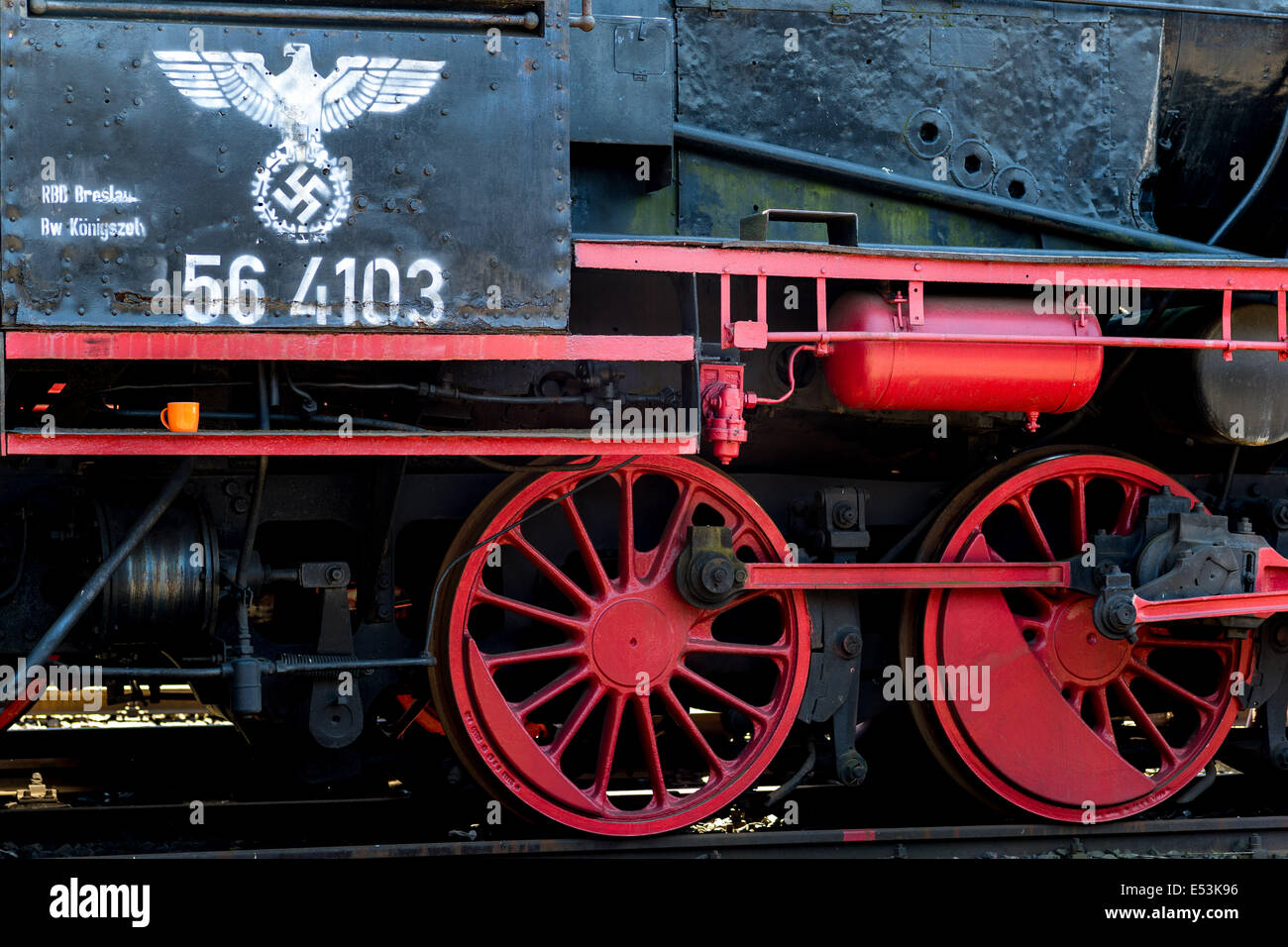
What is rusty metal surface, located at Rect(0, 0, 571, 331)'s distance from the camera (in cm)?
337

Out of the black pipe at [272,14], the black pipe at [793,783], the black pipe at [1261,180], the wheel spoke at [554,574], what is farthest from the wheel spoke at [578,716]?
the black pipe at [1261,180]

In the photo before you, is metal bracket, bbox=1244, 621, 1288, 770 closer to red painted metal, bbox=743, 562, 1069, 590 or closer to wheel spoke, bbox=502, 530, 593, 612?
red painted metal, bbox=743, 562, 1069, 590

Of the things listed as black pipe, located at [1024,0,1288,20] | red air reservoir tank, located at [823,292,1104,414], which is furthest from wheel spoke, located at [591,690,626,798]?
black pipe, located at [1024,0,1288,20]

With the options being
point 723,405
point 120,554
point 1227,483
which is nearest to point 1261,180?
point 1227,483

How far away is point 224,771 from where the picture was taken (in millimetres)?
5242

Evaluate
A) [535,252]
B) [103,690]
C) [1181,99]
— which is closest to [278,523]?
[103,690]

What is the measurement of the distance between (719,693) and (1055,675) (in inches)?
51.0

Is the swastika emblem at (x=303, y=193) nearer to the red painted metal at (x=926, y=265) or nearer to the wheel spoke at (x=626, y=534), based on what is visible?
the red painted metal at (x=926, y=265)

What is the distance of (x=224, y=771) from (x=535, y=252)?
2.76m

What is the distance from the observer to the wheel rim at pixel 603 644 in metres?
4.44

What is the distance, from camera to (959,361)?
4.29 m

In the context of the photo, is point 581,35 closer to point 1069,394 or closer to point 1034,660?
point 1069,394

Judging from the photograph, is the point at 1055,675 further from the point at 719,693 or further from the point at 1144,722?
the point at 719,693

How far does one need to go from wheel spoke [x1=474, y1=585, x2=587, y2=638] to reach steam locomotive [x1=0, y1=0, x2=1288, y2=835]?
2 cm
